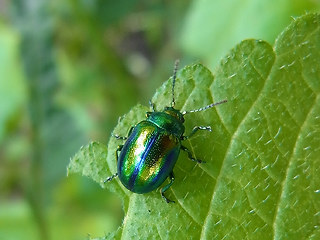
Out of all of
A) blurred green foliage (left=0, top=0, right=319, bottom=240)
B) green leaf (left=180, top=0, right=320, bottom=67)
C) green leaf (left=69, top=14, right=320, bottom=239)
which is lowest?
green leaf (left=69, top=14, right=320, bottom=239)

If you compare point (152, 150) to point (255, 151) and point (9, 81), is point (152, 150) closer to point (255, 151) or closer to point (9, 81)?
point (255, 151)

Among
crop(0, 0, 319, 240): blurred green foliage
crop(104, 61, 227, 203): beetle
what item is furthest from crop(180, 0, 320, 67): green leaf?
crop(104, 61, 227, 203): beetle

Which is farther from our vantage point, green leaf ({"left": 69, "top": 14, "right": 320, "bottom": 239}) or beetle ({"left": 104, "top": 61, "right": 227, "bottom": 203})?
beetle ({"left": 104, "top": 61, "right": 227, "bottom": 203})

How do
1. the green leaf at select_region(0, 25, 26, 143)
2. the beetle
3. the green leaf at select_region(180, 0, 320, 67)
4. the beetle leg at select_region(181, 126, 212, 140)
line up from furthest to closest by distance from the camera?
the green leaf at select_region(0, 25, 26, 143)
the green leaf at select_region(180, 0, 320, 67)
the beetle
the beetle leg at select_region(181, 126, 212, 140)

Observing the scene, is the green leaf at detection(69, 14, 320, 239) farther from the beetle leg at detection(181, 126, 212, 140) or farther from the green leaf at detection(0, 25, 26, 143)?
the green leaf at detection(0, 25, 26, 143)

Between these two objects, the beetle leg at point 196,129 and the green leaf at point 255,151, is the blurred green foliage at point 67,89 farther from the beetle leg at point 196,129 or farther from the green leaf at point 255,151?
the green leaf at point 255,151

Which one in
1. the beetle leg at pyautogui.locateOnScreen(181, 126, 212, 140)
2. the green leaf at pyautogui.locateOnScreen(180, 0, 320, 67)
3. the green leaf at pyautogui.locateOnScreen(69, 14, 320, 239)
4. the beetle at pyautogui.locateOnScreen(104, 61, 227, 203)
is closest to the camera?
the green leaf at pyautogui.locateOnScreen(69, 14, 320, 239)

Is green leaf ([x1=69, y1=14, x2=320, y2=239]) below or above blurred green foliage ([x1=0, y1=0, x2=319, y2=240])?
below

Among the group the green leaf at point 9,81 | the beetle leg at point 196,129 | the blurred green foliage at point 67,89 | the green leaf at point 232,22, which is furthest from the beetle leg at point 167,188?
the green leaf at point 9,81
